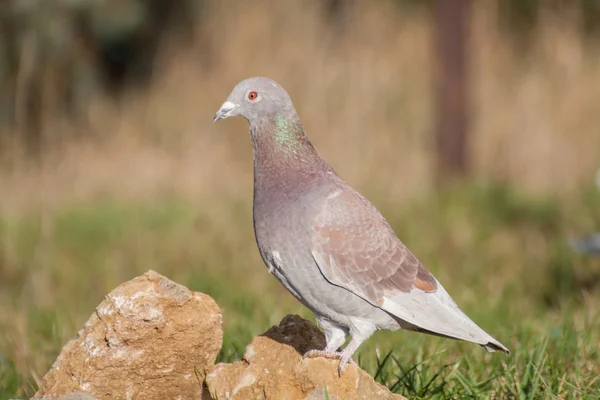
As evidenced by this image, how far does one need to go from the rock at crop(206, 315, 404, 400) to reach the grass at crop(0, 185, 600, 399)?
43 centimetres

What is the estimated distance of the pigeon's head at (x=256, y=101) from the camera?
334 cm

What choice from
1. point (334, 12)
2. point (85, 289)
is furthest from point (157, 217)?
point (334, 12)

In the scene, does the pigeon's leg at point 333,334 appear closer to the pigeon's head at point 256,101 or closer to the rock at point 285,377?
the rock at point 285,377

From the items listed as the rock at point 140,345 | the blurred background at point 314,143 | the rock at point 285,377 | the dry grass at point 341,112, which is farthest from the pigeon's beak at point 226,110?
the dry grass at point 341,112

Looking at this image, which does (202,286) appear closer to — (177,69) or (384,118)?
(384,118)

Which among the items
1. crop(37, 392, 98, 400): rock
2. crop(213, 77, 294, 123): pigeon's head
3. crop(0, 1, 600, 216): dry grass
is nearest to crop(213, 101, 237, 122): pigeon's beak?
crop(213, 77, 294, 123): pigeon's head

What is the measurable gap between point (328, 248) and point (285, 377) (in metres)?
0.45

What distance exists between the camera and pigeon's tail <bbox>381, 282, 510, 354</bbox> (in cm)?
316

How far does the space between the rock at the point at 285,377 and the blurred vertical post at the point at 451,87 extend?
16.3 feet

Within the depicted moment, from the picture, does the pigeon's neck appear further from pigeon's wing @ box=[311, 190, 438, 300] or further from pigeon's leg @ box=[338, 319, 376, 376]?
pigeon's leg @ box=[338, 319, 376, 376]

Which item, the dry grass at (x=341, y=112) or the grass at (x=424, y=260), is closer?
the grass at (x=424, y=260)

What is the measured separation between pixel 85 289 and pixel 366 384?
3725 mm

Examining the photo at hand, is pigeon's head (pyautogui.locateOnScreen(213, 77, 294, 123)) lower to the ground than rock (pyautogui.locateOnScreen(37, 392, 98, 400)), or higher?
higher

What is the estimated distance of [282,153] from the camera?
3303 millimetres
